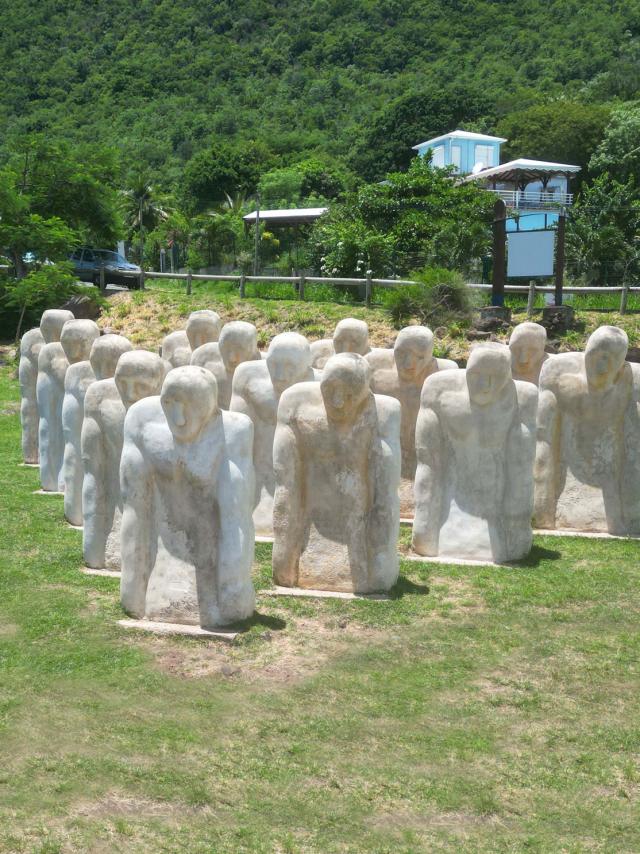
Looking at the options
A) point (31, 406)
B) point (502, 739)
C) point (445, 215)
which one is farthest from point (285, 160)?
point (502, 739)

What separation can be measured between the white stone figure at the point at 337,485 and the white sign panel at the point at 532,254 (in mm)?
10809

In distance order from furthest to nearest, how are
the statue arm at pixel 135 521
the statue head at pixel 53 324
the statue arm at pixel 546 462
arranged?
the statue head at pixel 53 324 → the statue arm at pixel 546 462 → the statue arm at pixel 135 521

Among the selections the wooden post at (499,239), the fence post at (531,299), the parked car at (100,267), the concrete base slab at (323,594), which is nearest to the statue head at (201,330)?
the concrete base slab at (323,594)

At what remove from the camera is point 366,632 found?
740 cm

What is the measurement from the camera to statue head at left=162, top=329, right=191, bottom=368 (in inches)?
482

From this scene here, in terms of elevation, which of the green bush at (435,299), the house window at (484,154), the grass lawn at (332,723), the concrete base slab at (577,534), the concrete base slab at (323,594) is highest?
the house window at (484,154)

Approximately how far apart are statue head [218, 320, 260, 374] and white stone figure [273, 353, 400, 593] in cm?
285

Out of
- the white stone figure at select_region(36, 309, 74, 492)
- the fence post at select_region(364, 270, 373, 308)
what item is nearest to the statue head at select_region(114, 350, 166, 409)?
the white stone figure at select_region(36, 309, 74, 492)

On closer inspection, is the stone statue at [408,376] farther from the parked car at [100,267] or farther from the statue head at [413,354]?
the parked car at [100,267]

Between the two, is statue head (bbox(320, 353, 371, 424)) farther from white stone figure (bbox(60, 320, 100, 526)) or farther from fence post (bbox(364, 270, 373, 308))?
fence post (bbox(364, 270, 373, 308))

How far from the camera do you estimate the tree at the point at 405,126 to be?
58.7m

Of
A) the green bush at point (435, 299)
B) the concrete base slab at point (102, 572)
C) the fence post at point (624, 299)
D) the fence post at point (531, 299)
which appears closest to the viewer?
the concrete base slab at point (102, 572)

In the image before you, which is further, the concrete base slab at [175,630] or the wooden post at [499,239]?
the wooden post at [499,239]

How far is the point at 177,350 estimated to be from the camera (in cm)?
1236
